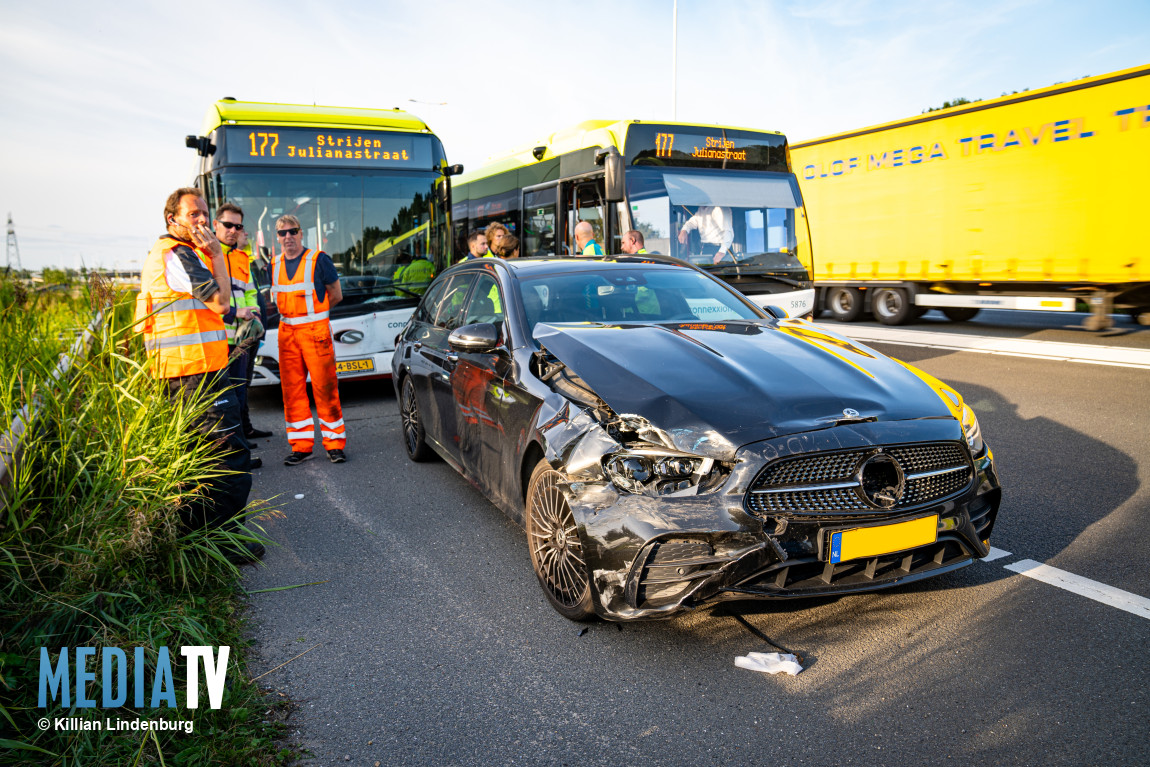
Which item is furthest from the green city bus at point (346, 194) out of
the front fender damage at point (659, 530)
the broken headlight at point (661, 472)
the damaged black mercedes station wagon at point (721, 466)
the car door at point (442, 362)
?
the broken headlight at point (661, 472)

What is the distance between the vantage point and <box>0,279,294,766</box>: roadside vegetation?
2.39 m

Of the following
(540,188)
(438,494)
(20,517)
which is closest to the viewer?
(20,517)

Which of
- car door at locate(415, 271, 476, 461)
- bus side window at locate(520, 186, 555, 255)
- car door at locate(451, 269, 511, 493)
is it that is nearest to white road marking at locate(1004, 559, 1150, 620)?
car door at locate(451, 269, 511, 493)

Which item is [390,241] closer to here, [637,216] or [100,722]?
[637,216]

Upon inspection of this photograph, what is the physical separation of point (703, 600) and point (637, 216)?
7.01 metres

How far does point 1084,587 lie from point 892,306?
1344 cm

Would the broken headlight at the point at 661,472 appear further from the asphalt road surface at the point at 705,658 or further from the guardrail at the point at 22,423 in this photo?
the guardrail at the point at 22,423

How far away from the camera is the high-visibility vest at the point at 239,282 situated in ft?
18.4

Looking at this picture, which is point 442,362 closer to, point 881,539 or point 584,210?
point 881,539

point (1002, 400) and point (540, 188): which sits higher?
point (540, 188)

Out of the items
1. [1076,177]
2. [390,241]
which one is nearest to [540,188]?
[390,241]

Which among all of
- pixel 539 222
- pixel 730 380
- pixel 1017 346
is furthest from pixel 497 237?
pixel 1017 346

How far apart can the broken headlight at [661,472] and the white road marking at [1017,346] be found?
5.73m

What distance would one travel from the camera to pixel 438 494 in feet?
17.0
